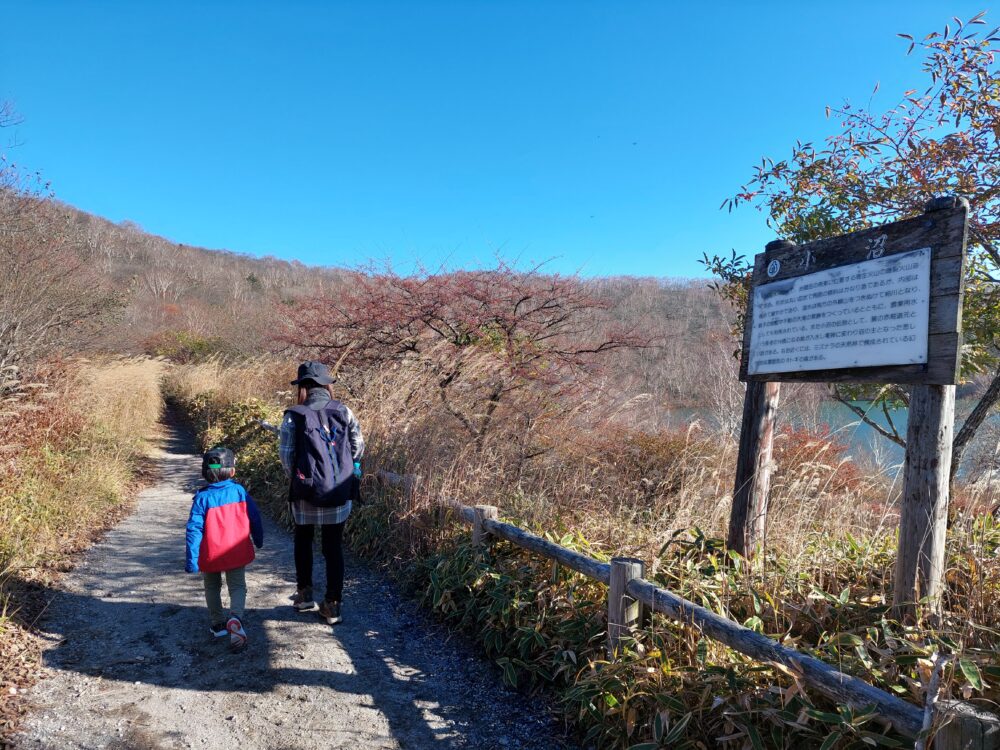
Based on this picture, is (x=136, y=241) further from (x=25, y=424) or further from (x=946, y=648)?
(x=946, y=648)

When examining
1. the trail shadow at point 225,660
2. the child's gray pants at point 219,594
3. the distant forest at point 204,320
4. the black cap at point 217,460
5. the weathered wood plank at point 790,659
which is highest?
the distant forest at point 204,320

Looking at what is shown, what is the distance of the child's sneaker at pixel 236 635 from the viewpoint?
3619 mm

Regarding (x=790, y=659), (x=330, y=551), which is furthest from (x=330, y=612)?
(x=790, y=659)

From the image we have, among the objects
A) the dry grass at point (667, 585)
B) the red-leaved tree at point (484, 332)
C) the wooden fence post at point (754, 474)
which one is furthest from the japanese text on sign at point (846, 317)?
the red-leaved tree at point (484, 332)

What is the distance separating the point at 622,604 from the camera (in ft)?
9.80

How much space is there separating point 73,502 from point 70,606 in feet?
7.76

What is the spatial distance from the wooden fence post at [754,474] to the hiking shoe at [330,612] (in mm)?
2715

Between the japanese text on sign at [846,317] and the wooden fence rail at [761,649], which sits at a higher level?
the japanese text on sign at [846,317]

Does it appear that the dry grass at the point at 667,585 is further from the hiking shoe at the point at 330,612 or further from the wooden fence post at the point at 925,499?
the hiking shoe at the point at 330,612

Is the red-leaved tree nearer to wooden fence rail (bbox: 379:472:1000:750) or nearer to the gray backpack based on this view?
the gray backpack

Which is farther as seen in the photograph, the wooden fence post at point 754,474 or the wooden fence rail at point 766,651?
the wooden fence post at point 754,474

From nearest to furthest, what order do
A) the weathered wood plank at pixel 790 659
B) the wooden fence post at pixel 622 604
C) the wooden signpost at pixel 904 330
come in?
the weathered wood plank at pixel 790 659
the wooden signpost at pixel 904 330
the wooden fence post at pixel 622 604

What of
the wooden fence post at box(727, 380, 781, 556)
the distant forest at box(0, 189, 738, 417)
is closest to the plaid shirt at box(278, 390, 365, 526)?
the wooden fence post at box(727, 380, 781, 556)

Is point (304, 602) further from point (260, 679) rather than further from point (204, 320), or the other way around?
point (204, 320)
